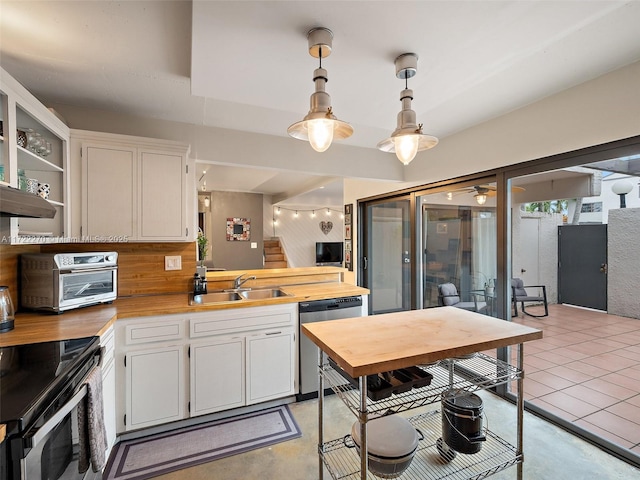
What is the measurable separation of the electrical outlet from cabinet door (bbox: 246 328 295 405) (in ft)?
3.16

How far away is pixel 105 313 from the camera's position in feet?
6.68

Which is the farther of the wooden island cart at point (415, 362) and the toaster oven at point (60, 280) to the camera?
the toaster oven at point (60, 280)

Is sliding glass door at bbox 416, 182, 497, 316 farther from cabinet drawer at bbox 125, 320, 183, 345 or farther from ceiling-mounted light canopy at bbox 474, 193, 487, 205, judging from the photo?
cabinet drawer at bbox 125, 320, 183, 345

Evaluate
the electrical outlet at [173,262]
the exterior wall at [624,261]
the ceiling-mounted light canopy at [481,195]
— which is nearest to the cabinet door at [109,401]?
the electrical outlet at [173,262]

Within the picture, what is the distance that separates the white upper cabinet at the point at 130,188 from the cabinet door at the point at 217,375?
3.09ft

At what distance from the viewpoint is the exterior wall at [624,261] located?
403cm

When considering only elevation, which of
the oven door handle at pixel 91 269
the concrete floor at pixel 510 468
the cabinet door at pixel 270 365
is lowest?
the concrete floor at pixel 510 468

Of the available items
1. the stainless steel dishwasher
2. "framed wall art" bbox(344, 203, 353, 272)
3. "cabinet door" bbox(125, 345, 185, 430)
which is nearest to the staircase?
"framed wall art" bbox(344, 203, 353, 272)

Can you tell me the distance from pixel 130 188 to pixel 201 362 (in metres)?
1.43

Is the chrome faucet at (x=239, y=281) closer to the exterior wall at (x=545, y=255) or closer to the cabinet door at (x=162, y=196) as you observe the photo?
the cabinet door at (x=162, y=196)

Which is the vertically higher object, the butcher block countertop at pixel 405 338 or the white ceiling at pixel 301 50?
the white ceiling at pixel 301 50

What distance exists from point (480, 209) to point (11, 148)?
3.70 meters

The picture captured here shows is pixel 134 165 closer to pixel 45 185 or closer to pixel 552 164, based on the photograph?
pixel 45 185

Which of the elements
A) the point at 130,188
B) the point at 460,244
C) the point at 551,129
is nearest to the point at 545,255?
the point at 460,244
